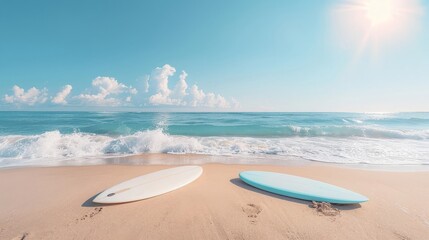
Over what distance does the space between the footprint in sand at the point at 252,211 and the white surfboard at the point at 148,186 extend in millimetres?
1278

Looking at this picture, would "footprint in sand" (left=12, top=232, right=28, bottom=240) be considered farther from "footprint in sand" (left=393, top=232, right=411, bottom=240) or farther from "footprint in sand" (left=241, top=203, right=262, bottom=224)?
"footprint in sand" (left=393, top=232, right=411, bottom=240)

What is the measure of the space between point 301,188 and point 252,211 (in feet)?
3.71

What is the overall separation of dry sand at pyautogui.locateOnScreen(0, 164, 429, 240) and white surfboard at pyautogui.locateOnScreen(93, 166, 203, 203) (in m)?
0.12

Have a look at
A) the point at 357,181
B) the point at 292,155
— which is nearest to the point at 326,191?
the point at 357,181

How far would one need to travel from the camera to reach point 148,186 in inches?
135

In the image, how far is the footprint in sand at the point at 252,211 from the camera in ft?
8.51

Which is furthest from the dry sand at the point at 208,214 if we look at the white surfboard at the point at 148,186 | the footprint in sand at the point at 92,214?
the white surfboard at the point at 148,186

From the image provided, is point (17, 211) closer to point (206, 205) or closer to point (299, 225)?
point (206, 205)

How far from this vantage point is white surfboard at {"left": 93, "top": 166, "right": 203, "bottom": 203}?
302cm

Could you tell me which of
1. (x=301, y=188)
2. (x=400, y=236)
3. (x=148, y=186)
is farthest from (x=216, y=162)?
(x=400, y=236)

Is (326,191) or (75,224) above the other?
(326,191)

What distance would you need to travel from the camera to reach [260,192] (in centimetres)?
341

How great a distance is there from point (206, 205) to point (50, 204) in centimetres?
246

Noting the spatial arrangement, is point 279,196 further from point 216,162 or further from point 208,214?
point 216,162
